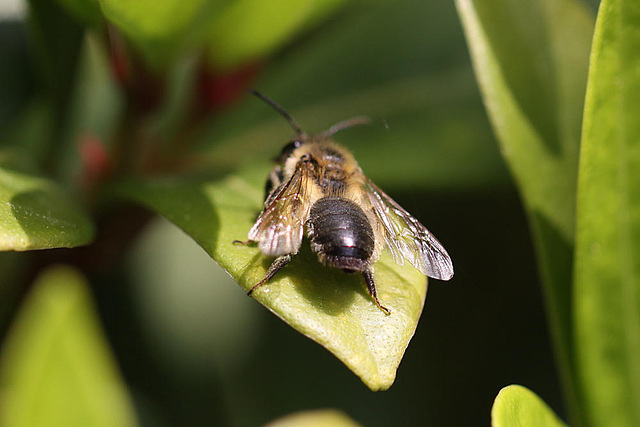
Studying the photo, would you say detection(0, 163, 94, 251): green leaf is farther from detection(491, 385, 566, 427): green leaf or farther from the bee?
detection(491, 385, 566, 427): green leaf

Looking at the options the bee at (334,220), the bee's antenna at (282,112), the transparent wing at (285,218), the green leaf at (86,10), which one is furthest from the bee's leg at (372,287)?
the green leaf at (86,10)

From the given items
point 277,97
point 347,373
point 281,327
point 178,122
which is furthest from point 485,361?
point 178,122

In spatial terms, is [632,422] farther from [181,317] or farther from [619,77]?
[181,317]

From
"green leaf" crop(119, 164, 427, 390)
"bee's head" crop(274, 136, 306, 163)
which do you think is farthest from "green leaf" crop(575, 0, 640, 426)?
"bee's head" crop(274, 136, 306, 163)

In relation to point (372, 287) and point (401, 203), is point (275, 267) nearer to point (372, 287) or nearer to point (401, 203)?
point (372, 287)

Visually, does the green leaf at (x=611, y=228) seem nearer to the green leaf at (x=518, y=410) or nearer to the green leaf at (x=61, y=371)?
the green leaf at (x=518, y=410)

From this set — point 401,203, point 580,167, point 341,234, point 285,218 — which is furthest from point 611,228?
point 401,203
